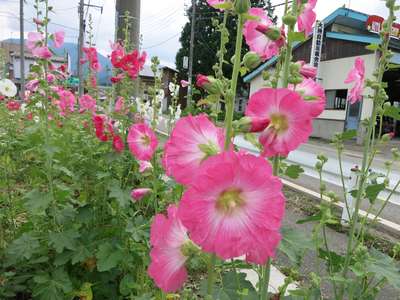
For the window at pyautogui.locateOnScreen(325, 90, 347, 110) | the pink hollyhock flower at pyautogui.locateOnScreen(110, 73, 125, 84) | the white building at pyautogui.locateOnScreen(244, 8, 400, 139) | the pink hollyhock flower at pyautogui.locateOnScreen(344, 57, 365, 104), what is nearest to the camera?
the pink hollyhock flower at pyautogui.locateOnScreen(344, 57, 365, 104)

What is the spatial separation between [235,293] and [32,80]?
185 cm

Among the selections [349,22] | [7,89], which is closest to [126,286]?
[7,89]

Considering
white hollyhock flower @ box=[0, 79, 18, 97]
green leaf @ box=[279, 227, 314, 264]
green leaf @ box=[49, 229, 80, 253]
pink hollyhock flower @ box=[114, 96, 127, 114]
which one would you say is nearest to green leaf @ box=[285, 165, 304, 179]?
green leaf @ box=[279, 227, 314, 264]

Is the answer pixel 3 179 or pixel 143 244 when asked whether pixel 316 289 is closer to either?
pixel 143 244

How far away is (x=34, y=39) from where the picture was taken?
2.17 metres

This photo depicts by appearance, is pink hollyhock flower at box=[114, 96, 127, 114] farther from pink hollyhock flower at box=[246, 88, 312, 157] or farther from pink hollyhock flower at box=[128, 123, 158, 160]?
pink hollyhock flower at box=[246, 88, 312, 157]

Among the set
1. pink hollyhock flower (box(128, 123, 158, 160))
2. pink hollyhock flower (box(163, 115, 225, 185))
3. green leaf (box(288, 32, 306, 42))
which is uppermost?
green leaf (box(288, 32, 306, 42))

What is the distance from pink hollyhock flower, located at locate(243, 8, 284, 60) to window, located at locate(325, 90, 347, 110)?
1644 centimetres

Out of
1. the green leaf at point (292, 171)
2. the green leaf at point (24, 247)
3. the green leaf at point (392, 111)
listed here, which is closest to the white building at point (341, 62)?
the green leaf at point (392, 111)

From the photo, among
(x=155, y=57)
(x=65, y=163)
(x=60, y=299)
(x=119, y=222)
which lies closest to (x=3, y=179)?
(x=65, y=163)

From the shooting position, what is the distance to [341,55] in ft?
53.9

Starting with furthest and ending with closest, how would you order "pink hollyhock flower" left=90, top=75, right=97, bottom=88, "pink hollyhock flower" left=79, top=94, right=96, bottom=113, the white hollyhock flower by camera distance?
the white hollyhock flower → "pink hollyhock flower" left=90, top=75, right=97, bottom=88 → "pink hollyhock flower" left=79, top=94, right=96, bottom=113

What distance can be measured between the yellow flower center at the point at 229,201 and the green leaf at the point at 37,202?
1.37m

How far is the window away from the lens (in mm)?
16233
